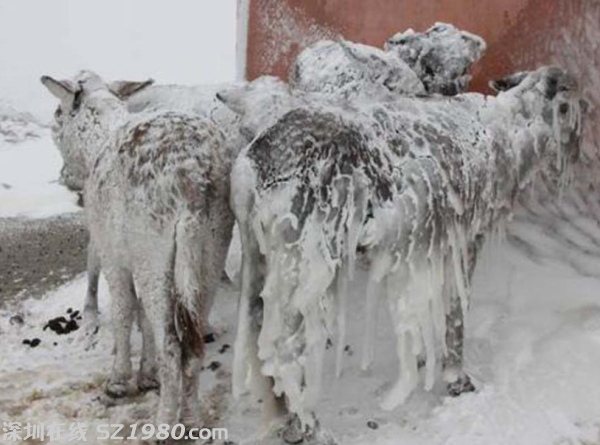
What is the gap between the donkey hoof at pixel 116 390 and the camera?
4449 millimetres

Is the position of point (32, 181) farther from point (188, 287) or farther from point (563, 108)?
point (188, 287)

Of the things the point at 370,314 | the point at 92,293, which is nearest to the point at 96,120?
the point at 92,293

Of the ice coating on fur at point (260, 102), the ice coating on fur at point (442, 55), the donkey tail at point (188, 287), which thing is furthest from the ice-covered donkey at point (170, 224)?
the ice coating on fur at point (442, 55)

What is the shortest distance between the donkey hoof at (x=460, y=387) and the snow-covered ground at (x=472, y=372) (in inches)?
1.6

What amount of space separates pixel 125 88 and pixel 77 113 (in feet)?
1.30

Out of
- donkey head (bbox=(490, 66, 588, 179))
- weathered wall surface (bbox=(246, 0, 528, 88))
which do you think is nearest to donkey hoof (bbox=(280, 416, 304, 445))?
donkey head (bbox=(490, 66, 588, 179))

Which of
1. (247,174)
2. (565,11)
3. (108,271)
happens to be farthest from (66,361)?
(565,11)

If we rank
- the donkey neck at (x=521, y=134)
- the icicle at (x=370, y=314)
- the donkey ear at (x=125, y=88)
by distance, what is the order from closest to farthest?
the icicle at (x=370, y=314) < the donkey neck at (x=521, y=134) < the donkey ear at (x=125, y=88)

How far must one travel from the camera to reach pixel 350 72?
482cm

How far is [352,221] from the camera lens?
3.87 metres

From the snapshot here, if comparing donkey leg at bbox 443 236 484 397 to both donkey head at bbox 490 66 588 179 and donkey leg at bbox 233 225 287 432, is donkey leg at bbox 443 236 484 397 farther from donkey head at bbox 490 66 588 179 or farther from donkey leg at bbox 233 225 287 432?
donkey leg at bbox 233 225 287 432

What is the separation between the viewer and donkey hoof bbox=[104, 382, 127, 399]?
4.45 m

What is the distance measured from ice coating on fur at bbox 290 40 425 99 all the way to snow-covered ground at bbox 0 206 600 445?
1.07 m

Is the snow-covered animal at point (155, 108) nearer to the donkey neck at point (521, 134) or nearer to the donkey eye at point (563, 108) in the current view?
the donkey neck at point (521, 134)
